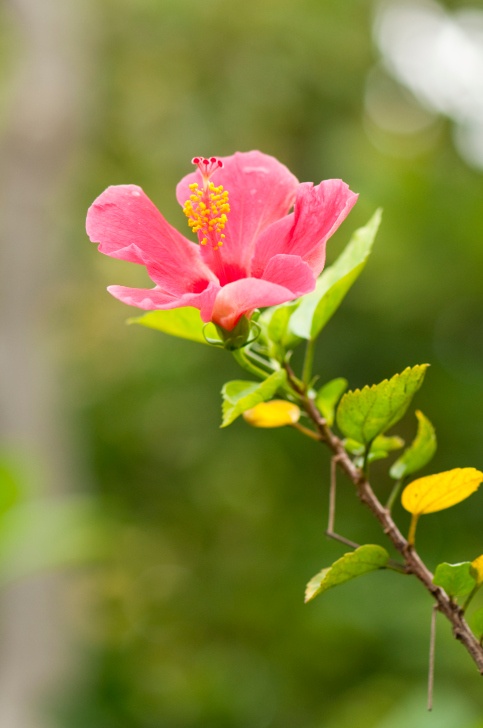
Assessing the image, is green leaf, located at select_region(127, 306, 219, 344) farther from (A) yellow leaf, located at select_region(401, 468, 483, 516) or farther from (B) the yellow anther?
(A) yellow leaf, located at select_region(401, 468, 483, 516)

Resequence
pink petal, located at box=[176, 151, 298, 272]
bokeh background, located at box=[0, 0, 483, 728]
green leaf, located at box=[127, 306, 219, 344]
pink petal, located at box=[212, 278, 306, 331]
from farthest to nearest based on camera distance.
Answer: bokeh background, located at box=[0, 0, 483, 728] → green leaf, located at box=[127, 306, 219, 344] → pink petal, located at box=[176, 151, 298, 272] → pink petal, located at box=[212, 278, 306, 331]

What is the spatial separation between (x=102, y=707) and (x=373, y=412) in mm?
3269

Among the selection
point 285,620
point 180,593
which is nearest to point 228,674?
point 285,620

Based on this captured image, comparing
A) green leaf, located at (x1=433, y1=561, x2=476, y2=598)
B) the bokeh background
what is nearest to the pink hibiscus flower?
green leaf, located at (x1=433, y1=561, x2=476, y2=598)

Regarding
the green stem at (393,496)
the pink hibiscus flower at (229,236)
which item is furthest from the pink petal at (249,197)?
the green stem at (393,496)

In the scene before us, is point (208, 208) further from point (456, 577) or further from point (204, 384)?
point (204, 384)

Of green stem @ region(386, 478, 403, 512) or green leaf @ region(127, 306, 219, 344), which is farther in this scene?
green leaf @ region(127, 306, 219, 344)

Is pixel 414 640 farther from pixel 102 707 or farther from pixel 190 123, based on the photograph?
pixel 190 123

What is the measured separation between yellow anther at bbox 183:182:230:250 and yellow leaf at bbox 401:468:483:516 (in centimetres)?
24

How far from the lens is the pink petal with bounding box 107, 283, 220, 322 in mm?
581

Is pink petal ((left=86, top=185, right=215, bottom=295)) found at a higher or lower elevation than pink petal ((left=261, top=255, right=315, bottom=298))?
higher

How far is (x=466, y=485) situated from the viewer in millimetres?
657

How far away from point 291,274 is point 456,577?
250 mm

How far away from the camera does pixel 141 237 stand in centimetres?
65
